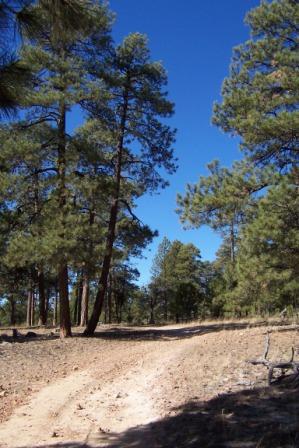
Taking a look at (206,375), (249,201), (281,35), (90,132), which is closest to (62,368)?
(206,375)

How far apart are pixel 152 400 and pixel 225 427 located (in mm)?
1972

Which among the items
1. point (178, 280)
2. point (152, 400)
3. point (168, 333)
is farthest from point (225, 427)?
point (178, 280)

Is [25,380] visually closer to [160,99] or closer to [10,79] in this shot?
[10,79]

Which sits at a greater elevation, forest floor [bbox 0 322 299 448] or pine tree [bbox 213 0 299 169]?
pine tree [bbox 213 0 299 169]

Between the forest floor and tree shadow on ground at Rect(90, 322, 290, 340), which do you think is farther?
tree shadow on ground at Rect(90, 322, 290, 340)

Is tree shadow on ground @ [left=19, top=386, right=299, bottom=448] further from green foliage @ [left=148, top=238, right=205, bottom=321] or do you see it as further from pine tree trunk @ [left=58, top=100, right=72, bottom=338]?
green foliage @ [left=148, top=238, right=205, bottom=321]

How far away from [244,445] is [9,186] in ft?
41.2

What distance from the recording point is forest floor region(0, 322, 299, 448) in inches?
219

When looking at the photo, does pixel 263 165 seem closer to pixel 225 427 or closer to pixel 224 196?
pixel 224 196

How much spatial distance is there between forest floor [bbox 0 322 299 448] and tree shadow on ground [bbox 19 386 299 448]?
0.04 feet

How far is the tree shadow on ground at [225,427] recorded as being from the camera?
5.11 m

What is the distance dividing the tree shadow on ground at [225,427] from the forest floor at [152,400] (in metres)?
0.01

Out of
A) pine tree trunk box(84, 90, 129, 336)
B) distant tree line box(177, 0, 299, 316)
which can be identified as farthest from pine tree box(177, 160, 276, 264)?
pine tree trunk box(84, 90, 129, 336)

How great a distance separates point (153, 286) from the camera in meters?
58.8
